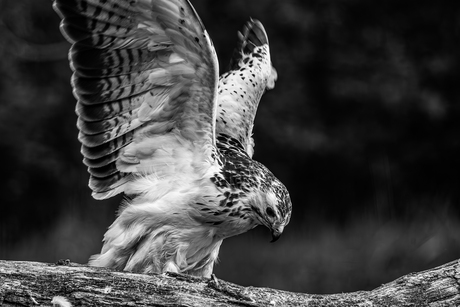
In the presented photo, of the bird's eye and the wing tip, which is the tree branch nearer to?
the bird's eye

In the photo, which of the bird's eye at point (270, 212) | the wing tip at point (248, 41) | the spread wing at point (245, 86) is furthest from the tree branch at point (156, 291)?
the wing tip at point (248, 41)

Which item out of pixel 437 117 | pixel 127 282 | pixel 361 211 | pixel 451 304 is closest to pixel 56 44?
pixel 361 211

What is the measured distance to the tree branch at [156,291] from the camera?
9.07 feet

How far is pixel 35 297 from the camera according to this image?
108 inches

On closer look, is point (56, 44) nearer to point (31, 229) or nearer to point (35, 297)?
point (31, 229)

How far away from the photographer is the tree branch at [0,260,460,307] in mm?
2764

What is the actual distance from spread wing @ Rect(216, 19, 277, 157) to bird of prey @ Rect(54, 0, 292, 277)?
69cm

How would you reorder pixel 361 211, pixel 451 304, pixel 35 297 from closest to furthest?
pixel 35 297 < pixel 451 304 < pixel 361 211

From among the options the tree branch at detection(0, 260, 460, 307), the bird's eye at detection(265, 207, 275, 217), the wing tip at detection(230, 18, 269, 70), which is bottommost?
the bird's eye at detection(265, 207, 275, 217)

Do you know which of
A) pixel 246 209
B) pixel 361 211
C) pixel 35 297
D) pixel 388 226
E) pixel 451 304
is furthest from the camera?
pixel 361 211

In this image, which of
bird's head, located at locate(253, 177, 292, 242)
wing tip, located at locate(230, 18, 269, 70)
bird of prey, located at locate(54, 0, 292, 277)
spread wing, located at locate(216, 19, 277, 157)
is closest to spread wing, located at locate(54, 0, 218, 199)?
bird of prey, located at locate(54, 0, 292, 277)

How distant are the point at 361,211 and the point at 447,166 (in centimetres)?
124

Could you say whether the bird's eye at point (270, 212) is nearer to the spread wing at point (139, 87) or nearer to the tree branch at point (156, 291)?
the spread wing at point (139, 87)

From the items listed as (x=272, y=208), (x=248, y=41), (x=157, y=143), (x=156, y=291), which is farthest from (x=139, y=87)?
(x=248, y=41)
